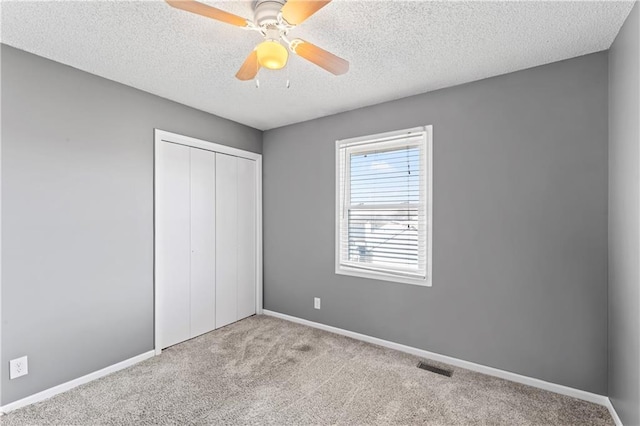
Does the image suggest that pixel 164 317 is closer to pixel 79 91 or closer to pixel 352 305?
pixel 352 305

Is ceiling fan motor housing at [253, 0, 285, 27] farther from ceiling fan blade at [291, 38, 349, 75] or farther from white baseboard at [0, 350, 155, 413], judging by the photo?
white baseboard at [0, 350, 155, 413]

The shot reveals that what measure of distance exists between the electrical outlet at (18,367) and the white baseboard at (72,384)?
17 cm

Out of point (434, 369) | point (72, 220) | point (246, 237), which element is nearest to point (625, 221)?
point (434, 369)

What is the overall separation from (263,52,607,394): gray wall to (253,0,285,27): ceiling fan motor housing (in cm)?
171

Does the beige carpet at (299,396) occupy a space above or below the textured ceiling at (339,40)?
below

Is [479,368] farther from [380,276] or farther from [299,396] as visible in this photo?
[299,396]

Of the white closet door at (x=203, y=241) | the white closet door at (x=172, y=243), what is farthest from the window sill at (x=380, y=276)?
the white closet door at (x=172, y=243)

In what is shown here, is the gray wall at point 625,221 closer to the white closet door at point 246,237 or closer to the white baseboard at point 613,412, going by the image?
the white baseboard at point 613,412

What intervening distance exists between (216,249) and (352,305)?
166 centimetres

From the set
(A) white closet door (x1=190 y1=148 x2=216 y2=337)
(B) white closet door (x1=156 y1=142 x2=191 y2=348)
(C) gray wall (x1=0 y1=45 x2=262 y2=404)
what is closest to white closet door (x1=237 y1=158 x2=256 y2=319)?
(A) white closet door (x1=190 y1=148 x2=216 y2=337)

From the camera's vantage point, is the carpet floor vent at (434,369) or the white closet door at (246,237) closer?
the carpet floor vent at (434,369)

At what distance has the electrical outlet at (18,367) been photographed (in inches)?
80.8

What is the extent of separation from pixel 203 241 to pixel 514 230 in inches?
117

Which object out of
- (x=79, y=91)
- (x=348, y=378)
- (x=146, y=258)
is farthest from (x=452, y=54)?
(x=146, y=258)
